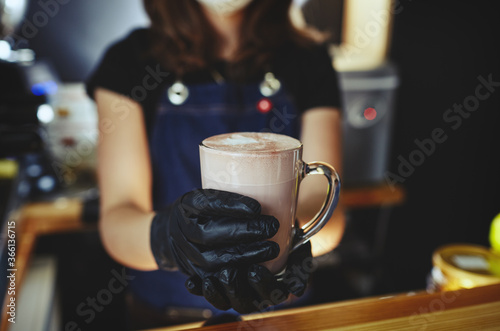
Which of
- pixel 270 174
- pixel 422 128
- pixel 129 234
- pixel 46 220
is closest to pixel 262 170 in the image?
pixel 270 174

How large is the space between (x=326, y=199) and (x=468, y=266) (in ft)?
1.98

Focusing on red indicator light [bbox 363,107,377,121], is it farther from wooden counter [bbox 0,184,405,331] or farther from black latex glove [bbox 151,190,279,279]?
black latex glove [bbox 151,190,279,279]

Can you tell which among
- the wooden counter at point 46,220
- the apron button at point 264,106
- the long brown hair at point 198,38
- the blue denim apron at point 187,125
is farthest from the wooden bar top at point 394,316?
the wooden counter at point 46,220

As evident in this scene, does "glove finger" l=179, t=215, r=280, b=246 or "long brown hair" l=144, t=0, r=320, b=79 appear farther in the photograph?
"long brown hair" l=144, t=0, r=320, b=79

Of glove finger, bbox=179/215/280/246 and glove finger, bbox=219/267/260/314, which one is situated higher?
glove finger, bbox=179/215/280/246

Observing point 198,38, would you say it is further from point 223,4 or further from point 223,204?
point 223,204

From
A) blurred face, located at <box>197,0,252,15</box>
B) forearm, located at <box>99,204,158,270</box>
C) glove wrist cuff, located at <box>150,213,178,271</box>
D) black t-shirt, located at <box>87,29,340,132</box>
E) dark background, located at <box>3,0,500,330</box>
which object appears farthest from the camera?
dark background, located at <box>3,0,500,330</box>

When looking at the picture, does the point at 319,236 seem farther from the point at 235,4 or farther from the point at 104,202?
the point at 235,4

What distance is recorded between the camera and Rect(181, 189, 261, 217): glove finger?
552mm

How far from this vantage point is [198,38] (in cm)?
147

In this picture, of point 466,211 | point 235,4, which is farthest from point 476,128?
point 235,4

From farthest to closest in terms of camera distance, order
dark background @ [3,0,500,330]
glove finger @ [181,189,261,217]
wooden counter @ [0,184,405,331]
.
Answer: dark background @ [3,0,500,330]
wooden counter @ [0,184,405,331]
glove finger @ [181,189,261,217]

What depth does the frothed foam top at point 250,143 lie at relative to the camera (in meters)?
0.57

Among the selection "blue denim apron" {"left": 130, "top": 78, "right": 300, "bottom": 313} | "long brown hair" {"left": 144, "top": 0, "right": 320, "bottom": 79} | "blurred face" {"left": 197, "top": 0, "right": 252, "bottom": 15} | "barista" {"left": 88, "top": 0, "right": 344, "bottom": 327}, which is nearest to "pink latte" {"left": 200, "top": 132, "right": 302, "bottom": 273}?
"barista" {"left": 88, "top": 0, "right": 344, "bottom": 327}
